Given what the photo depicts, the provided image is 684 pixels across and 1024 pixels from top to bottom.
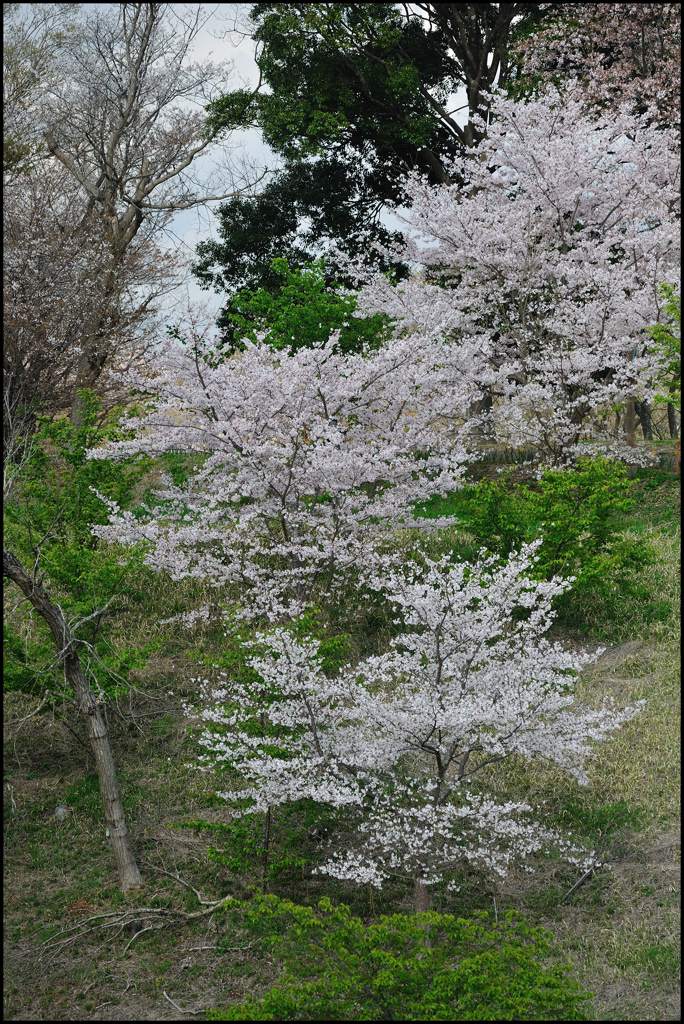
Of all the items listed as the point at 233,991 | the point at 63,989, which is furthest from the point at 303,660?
the point at 63,989

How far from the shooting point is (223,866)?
6766mm

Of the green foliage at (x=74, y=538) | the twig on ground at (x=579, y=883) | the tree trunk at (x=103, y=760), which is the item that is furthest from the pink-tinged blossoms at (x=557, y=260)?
the tree trunk at (x=103, y=760)

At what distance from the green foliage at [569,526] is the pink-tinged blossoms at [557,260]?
2.86 m

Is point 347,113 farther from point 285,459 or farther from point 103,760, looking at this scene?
point 103,760

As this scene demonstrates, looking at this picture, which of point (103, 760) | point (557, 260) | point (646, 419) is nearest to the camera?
point (103, 760)

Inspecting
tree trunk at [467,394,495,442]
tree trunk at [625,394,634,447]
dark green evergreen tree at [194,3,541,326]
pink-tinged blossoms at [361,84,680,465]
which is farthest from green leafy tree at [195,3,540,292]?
tree trunk at [625,394,634,447]

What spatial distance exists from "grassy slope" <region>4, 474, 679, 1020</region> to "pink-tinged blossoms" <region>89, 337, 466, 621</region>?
1.43 meters

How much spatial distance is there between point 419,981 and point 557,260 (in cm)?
1111

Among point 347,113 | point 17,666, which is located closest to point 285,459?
point 17,666

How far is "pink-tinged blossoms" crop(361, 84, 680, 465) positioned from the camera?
11883mm

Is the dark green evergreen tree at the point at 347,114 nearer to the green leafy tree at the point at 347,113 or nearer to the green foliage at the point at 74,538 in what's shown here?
the green leafy tree at the point at 347,113

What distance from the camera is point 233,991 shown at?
5383 mm

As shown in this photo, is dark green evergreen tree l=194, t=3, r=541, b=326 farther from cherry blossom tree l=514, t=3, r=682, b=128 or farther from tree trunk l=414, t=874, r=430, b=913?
tree trunk l=414, t=874, r=430, b=913

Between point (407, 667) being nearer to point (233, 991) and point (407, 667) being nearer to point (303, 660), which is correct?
point (303, 660)
